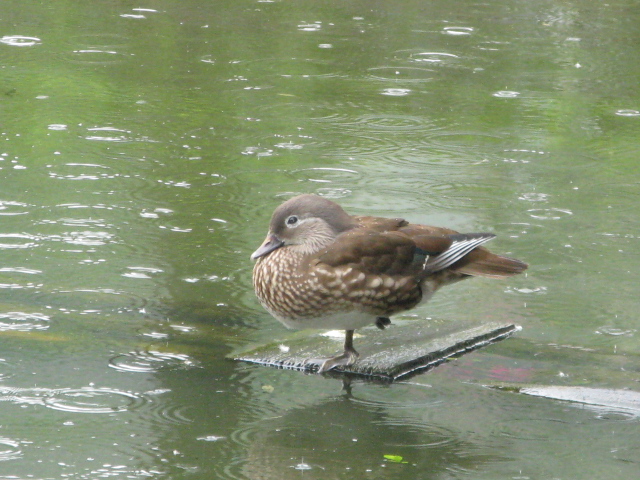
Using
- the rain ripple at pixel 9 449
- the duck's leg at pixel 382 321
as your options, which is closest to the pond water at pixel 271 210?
the rain ripple at pixel 9 449

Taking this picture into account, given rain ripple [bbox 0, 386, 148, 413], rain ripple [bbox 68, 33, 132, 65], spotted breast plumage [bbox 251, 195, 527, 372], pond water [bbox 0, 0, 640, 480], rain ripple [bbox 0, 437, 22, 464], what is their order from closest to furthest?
rain ripple [bbox 0, 437, 22, 464]
pond water [bbox 0, 0, 640, 480]
rain ripple [bbox 0, 386, 148, 413]
spotted breast plumage [bbox 251, 195, 527, 372]
rain ripple [bbox 68, 33, 132, 65]

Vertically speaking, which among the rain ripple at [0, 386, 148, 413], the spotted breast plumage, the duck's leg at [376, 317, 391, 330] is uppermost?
the spotted breast plumage

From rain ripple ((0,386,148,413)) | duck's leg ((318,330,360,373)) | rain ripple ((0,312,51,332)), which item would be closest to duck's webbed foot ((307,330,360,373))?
duck's leg ((318,330,360,373))

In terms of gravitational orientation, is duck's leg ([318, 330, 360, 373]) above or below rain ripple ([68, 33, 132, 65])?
below

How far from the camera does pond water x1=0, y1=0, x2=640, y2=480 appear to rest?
3666 millimetres

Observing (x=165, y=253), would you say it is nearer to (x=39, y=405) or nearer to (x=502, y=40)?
(x=39, y=405)

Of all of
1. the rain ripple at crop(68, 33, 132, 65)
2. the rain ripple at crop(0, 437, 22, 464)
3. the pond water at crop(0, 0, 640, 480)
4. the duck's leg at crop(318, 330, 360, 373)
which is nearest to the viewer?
the rain ripple at crop(0, 437, 22, 464)

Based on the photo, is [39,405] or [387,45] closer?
[39,405]

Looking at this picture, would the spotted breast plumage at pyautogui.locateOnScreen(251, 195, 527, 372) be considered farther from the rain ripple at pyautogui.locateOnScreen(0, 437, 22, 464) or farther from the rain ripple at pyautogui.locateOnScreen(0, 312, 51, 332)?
the rain ripple at pyautogui.locateOnScreen(0, 437, 22, 464)

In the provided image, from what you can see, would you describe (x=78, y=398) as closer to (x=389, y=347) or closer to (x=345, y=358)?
(x=345, y=358)

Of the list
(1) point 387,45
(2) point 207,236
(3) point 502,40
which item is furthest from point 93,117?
(3) point 502,40

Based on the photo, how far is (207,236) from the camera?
5.75 m

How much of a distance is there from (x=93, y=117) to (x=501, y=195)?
317 centimetres

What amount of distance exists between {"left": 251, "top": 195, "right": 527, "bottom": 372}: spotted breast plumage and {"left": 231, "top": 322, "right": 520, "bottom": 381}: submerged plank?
12 centimetres
